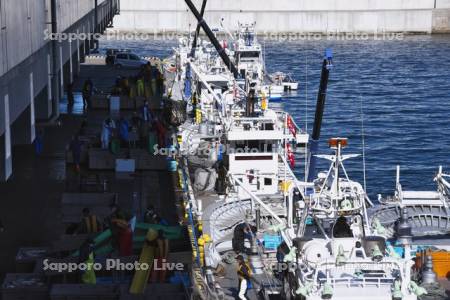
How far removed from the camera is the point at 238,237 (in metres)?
33.3

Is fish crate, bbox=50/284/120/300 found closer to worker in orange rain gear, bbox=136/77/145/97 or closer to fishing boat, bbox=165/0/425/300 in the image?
fishing boat, bbox=165/0/425/300

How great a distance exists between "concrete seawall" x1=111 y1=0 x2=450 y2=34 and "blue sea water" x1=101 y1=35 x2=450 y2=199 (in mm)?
2866

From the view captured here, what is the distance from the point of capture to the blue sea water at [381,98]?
62312 mm

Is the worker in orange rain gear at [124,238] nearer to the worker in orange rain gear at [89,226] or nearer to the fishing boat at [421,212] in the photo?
the worker in orange rain gear at [89,226]

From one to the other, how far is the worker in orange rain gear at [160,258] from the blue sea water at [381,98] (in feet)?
86.9

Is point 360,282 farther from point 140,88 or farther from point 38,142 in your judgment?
point 140,88

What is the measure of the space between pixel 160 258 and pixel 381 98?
217 ft

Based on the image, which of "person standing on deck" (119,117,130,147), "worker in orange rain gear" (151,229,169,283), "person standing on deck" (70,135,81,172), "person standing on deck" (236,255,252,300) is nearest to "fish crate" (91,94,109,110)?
"person standing on deck" (119,117,130,147)

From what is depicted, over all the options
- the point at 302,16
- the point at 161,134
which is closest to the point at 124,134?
the point at 161,134

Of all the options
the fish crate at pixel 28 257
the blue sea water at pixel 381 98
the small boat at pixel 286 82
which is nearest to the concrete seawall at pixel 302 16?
the blue sea water at pixel 381 98

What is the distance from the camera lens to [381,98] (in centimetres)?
9169

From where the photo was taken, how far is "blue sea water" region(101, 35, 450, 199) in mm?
62312

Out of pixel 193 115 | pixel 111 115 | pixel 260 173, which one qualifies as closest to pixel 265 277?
pixel 260 173

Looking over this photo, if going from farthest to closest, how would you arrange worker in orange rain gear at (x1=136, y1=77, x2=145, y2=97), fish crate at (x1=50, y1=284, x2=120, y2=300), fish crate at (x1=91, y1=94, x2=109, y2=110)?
worker in orange rain gear at (x1=136, y1=77, x2=145, y2=97) → fish crate at (x1=91, y1=94, x2=109, y2=110) → fish crate at (x1=50, y1=284, x2=120, y2=300)
